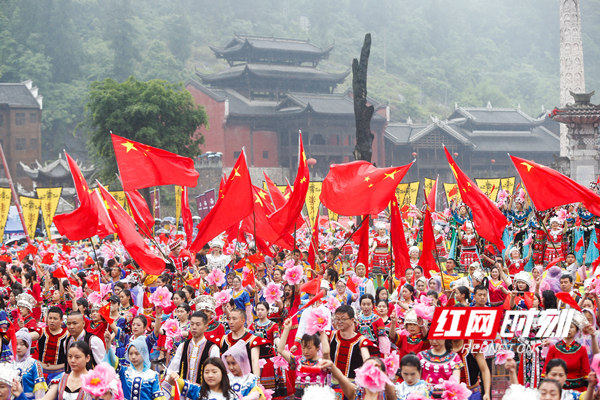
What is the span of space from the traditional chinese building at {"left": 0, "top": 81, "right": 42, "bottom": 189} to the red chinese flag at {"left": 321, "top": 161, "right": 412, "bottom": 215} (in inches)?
1557

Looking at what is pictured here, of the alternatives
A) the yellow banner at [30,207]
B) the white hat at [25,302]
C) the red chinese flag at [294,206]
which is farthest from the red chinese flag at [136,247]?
the yellow banner at [30,207]

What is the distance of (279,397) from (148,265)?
3.79 meters

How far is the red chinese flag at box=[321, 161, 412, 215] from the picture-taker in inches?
426

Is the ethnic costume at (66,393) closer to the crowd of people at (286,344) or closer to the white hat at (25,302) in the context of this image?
the crowd of people at (286,344)

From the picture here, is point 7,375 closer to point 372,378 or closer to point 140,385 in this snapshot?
point 140,385

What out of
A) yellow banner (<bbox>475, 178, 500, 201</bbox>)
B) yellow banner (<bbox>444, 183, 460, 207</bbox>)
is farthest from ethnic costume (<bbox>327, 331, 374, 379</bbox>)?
yellow banner (<bbox>475, 178, 500, 201</bbox>)

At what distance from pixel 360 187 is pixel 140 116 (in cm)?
2236

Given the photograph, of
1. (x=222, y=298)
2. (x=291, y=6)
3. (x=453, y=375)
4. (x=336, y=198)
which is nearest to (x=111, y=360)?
(x=222, y=298)

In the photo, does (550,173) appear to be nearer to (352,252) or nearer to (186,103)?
(352,252)

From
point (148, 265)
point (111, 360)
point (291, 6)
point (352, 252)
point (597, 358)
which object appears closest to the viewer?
point (597, 358)

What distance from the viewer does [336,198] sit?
1126cm

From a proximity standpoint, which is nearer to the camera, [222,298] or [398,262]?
[222,298]

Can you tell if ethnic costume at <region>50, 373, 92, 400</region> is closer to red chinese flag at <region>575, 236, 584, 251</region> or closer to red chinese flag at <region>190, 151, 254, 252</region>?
red chinese flag at <region>190, 151, 254, 252</region>

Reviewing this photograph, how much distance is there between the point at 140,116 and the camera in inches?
1259
